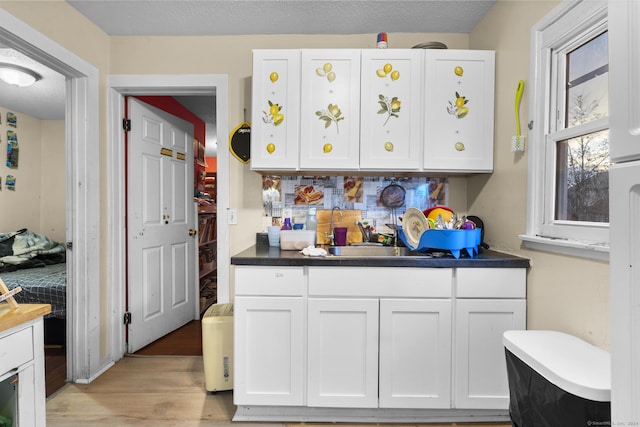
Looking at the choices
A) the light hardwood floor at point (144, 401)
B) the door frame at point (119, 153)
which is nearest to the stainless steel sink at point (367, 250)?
the door frame at point (119, 153)

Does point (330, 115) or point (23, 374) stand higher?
point (330, 115)

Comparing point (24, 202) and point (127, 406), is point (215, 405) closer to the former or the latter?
point (127, 406)

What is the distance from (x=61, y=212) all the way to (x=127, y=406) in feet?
11.1

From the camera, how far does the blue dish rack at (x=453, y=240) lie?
1.69m

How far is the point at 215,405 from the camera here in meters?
1.91

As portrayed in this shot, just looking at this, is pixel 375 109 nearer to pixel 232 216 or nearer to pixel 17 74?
pixel 232 216

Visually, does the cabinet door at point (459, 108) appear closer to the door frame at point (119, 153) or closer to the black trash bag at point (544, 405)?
the black trash bag at point (544, 405)

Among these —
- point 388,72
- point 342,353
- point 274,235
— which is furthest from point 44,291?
point 388,72

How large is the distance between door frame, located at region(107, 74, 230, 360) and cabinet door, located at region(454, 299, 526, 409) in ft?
5.05

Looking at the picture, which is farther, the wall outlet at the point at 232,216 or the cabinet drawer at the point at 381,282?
the wall outlet at the point at 232,216

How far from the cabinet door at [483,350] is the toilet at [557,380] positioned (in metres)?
0.28

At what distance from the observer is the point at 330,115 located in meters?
1.96

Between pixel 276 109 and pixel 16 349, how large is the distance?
5.11 feet

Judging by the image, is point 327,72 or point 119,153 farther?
point 119,153
